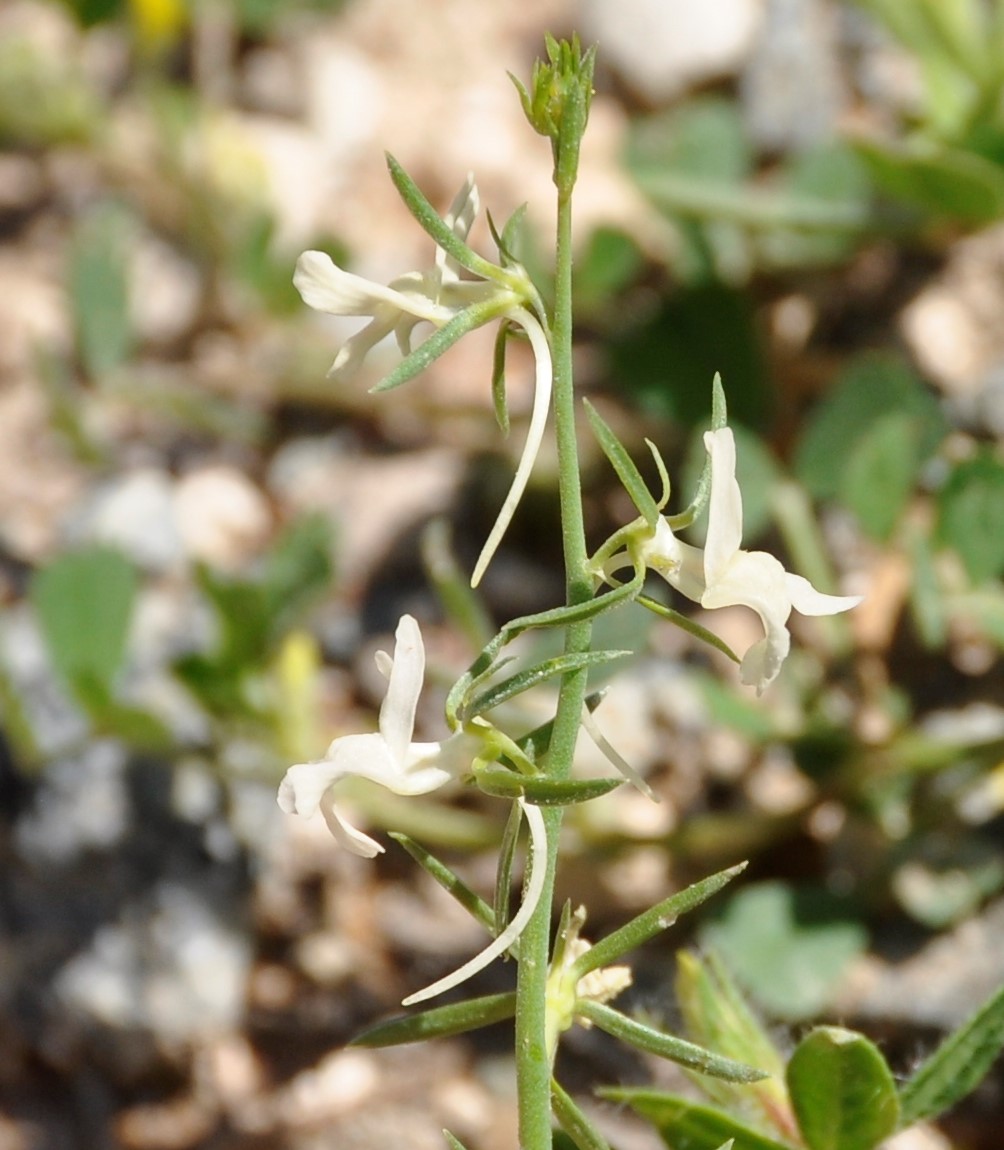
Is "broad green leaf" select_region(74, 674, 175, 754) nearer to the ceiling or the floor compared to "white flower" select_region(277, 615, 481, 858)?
nearer to the floor

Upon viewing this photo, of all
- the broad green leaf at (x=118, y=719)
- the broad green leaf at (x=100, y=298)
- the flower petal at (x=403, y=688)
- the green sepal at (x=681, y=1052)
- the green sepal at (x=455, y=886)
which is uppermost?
the flower petal at (x=403, y=688)

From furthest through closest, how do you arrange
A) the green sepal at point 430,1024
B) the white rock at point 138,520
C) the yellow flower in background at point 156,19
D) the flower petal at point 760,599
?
the yellow flower in background at point 156,19, the white rock at point 138,520, the green sepal at point 430,1024, the flower petal at point 760,599

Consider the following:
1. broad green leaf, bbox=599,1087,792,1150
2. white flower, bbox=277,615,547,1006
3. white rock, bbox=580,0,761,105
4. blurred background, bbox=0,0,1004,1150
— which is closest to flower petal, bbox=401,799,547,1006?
white flower, bbox=277,615,547,1006

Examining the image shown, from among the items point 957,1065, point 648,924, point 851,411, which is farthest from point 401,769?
point 851,411

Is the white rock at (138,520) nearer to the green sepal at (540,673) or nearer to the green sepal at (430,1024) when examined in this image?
the green sepal at (430,1024)

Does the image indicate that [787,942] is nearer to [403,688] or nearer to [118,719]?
[118,719]

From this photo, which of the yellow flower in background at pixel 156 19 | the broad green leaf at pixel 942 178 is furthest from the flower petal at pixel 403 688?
the yellow flower in background at pixel 156 19

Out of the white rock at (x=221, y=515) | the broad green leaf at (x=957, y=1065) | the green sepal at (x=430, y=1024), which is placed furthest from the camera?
the white rock at (x=221, y=515)

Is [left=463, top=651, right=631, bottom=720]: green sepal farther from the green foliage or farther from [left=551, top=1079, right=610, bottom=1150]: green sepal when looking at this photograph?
the green foliage
